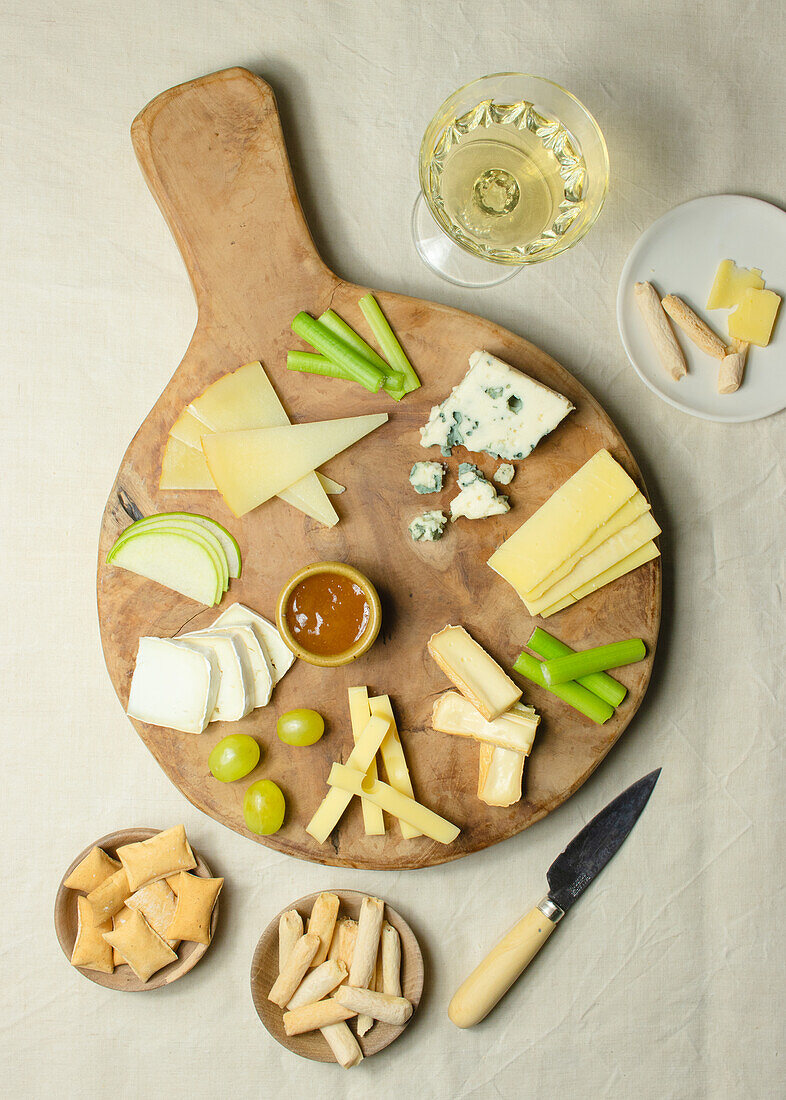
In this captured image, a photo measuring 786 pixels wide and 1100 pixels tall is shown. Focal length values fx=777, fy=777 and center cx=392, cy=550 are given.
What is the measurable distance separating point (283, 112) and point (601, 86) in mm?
967

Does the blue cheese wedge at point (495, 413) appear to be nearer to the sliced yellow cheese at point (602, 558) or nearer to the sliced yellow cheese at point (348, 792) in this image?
the sliced yellow cheese at point (602, 558)

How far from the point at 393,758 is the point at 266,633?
50 cm

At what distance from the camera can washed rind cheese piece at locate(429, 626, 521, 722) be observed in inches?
83.4

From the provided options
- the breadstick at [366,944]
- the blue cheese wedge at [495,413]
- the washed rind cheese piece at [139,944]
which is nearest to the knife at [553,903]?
the breadstick at [366,944]

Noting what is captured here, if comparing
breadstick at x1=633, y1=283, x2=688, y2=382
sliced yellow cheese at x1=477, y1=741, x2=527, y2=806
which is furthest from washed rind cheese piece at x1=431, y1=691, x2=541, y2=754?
breadstick at x1=633, y1=283, x2=688, y2=382

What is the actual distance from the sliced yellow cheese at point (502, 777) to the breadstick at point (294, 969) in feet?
2.17

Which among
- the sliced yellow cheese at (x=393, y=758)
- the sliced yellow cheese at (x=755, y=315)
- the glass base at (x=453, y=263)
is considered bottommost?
the sliced yellow cheese at (x=393, y=758)

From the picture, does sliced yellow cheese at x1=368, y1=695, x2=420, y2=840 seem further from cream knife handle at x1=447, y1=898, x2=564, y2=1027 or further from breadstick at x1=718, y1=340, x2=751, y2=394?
breadstick at x1=718, y1=340, x2=751, y2=394

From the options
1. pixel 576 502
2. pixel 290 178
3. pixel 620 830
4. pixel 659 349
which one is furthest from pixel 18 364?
pixel 620 830

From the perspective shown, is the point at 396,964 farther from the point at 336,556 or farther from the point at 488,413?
the point at 488,413

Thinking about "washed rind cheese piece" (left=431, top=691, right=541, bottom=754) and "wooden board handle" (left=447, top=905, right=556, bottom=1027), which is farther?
"wooden board handle" (left=447, top=905, right=556, bottom=1027)

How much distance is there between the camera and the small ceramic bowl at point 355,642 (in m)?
2.02

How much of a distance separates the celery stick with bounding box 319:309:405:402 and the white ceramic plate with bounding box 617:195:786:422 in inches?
27.4

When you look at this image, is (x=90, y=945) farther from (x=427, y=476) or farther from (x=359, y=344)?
(x=359, y=344)
